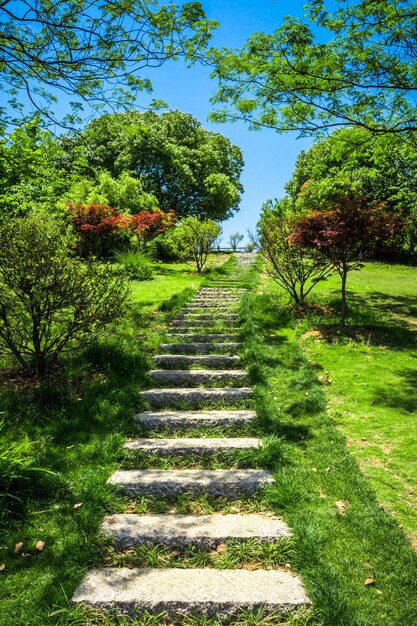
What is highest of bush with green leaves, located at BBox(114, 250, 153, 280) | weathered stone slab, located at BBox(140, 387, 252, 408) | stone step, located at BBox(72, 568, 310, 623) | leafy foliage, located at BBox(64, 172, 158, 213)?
leafy foliage, located at BBox(64, 172, 158, 213)

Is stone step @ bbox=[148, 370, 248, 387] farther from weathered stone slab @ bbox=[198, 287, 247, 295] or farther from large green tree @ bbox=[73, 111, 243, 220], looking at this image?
large green tree @ bbox=[73, 111, 243, 220]

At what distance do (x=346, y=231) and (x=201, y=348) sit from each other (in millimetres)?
3805

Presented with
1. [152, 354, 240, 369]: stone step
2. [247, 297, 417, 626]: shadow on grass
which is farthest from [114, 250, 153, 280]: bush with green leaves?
[247, 297, 417, 626]: shadow on grass

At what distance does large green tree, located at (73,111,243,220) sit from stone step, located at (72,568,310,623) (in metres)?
29.1

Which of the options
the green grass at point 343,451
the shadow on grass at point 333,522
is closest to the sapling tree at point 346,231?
the green grass at point 343,451

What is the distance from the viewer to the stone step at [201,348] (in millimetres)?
6742

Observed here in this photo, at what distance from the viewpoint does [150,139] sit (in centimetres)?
2877

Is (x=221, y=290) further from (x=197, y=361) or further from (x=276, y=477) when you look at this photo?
(x=276, y=477)

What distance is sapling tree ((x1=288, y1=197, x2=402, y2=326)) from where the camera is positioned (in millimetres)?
7523

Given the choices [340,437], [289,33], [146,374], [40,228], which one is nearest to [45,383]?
[146,374]

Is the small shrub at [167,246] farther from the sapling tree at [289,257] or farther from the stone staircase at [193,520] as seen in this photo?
the stone staircase at [193,520]

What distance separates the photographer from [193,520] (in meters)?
3.23

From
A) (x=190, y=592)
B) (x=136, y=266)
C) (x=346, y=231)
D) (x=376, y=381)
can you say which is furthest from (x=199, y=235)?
(x=190, y=592)

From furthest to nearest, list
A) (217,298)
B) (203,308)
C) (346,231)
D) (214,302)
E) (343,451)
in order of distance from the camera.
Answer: (217,298) < (214,302) < (203,308) < (346,231) < (343,451)
